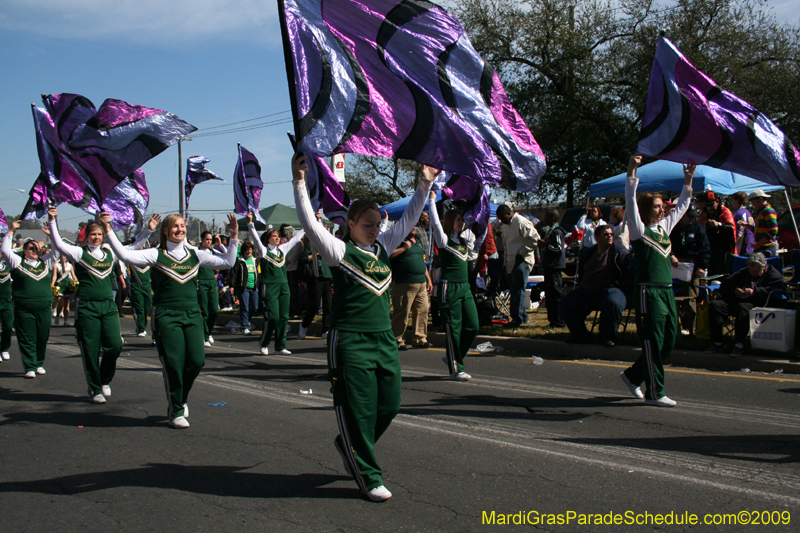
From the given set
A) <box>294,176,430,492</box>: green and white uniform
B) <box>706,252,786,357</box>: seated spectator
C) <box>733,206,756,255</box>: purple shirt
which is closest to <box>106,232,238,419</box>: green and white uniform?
<box>294,176,430,492</box>: green and white uniform

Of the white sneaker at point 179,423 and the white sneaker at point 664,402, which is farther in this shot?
the white sneaker at point 664,402

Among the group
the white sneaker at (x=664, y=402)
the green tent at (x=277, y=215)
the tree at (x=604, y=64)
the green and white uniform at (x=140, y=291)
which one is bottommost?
the white sneaker at (x=664, y=402)

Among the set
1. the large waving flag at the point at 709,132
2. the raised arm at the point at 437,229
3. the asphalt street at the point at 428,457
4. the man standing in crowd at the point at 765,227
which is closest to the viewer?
the asphalt street at the point at 428,457

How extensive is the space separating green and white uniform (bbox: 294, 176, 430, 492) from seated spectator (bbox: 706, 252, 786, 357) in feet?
19.9

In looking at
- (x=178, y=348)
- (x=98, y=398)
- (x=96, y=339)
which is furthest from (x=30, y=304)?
(x=178, y=348)

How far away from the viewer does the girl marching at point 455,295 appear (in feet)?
26.1

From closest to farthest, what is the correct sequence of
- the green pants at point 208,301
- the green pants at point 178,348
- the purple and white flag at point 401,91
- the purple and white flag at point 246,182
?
1. the purple and white flag at point 401,91
2. the green pants at point 178,348
3. the purple and white flag at point 246,182
4. the green pants at point 208,301

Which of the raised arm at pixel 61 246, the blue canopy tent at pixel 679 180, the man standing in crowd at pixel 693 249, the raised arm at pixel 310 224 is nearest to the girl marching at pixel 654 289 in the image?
the raised arm at pixel 310 224

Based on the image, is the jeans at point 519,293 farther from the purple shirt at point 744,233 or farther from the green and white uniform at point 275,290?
the purple shirt at point 744,233

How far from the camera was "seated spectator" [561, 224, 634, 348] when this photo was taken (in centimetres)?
980

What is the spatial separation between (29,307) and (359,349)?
698 cm

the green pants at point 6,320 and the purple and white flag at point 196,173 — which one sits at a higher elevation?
the purple and white flag at point 196,173

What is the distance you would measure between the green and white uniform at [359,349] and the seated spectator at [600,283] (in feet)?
19.9

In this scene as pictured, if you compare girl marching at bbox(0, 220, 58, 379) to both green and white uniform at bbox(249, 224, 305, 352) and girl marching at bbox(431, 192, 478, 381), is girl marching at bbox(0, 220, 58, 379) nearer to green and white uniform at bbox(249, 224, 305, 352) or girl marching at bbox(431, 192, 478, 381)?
green and white uniform at bbox(249, 224, 305, 352)
